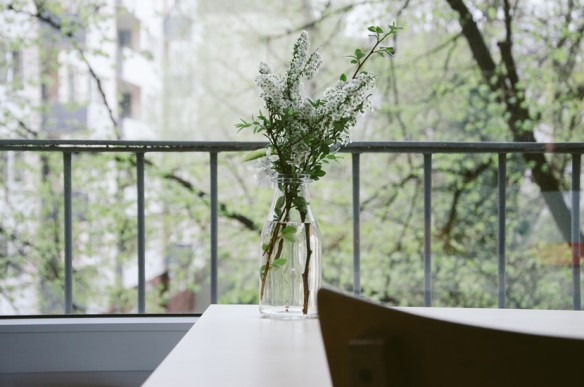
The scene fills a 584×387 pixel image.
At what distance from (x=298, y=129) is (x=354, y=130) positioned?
3.82 metres

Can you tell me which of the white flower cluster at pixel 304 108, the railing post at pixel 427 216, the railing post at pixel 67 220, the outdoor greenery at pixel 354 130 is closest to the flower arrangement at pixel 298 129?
the white flower cluster at pixel 304 108

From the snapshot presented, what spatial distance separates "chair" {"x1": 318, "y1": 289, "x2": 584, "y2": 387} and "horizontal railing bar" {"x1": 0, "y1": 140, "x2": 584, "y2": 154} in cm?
152

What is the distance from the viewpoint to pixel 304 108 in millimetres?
1047

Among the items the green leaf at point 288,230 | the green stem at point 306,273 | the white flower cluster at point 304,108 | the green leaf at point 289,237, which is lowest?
the green stem at point 306,273

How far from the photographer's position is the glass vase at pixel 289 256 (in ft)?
3.50

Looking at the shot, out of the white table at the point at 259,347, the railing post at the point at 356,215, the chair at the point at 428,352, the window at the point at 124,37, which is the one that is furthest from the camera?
the window at the point at 124,37

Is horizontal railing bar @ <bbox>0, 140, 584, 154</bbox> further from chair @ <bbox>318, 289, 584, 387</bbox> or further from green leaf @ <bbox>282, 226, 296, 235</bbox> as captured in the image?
chair @ <bbox>318, 289, 584, 387</bbox>

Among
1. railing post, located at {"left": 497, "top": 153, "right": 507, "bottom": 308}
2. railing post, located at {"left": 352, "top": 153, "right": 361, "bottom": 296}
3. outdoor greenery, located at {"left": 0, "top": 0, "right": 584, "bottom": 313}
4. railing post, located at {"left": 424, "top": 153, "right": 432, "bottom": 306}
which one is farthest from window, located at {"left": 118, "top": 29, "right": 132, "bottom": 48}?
railing post, located at {"left": 497, "top": 153, "right": 507, "bottom": 308}

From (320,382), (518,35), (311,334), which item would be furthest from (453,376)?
(518,35)

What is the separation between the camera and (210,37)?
495cm

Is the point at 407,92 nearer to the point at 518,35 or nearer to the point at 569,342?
the point at 518,35

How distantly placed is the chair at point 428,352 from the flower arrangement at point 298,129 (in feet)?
2.04

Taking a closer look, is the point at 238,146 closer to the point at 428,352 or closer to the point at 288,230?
the point at 288,230

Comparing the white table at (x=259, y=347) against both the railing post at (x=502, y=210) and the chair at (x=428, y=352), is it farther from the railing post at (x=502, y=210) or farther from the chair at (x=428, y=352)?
the railing post at (x=502, y=210)
